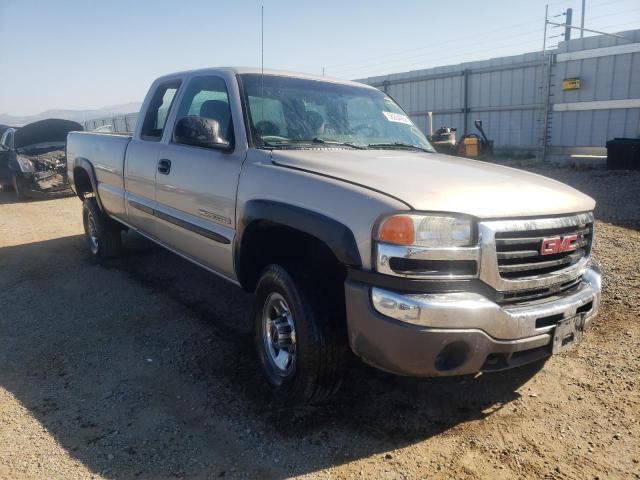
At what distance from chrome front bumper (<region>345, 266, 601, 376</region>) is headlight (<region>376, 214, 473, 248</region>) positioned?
0.24m

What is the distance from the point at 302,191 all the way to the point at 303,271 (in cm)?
45

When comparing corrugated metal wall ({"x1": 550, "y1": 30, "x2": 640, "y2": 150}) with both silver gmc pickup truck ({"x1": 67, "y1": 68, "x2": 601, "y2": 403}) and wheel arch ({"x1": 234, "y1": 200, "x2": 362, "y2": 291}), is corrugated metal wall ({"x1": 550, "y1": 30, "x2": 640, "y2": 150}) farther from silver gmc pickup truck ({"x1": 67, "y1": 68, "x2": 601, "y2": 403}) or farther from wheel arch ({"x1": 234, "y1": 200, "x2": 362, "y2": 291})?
wheel arch ({"x1": 234, "y1": 200, "x2": 362, "y2": 291})

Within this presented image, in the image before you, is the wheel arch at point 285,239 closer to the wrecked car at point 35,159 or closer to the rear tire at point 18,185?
the wrecked car at point 35,159

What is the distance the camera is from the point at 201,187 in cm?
362

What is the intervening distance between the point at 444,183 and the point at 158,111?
315 centimetres

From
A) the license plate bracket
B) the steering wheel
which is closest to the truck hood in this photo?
the steering wheel

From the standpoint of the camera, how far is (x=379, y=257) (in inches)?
91.0

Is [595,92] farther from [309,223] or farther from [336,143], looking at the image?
[309,223]

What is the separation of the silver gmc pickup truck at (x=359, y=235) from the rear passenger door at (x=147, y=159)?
0.85 ft

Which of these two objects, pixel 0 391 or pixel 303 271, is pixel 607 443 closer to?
pixel 303 271

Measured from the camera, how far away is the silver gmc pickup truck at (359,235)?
2.30 metres

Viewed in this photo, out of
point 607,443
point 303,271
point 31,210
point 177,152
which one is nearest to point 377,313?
point 303,271

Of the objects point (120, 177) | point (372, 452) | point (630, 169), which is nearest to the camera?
point (372, 452)

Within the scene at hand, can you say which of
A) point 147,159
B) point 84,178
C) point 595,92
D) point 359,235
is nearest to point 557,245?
point 359,235
